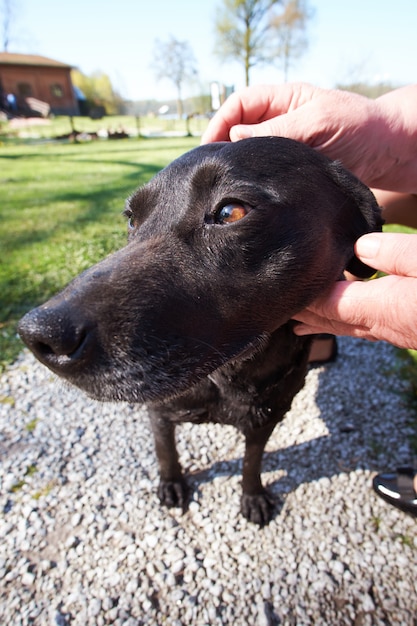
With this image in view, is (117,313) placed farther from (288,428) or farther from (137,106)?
(137,106)

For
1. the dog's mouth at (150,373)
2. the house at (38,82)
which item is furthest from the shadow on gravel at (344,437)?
the house at (38,82)

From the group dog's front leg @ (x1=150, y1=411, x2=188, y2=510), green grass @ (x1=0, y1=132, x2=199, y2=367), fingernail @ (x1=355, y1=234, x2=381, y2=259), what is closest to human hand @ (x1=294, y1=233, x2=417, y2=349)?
fingernail @ (x1=355, y1=234, x2=381, y2=259)

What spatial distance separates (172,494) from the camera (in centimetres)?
272

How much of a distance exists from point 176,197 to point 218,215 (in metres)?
0.24

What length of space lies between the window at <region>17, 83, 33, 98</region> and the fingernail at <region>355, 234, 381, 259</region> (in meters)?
64.8

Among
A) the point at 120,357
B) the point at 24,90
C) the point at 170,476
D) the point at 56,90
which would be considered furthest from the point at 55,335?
the point at 56,90

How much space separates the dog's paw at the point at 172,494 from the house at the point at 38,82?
56762 millimetres

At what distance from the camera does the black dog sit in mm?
1398

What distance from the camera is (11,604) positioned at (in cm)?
217

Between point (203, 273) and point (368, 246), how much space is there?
763 mm

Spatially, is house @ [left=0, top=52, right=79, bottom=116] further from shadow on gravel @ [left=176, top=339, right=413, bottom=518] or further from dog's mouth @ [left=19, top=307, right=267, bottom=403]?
dog's mouth @ [left=19, top=307, right=267, bottom=403]

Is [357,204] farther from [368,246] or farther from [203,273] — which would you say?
[203,273]

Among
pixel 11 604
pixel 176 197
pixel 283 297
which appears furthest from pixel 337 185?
pixel 11 604

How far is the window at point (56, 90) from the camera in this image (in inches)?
2235
